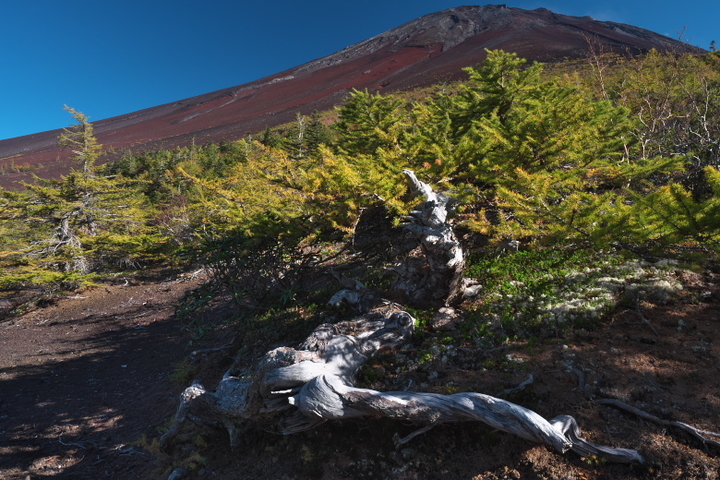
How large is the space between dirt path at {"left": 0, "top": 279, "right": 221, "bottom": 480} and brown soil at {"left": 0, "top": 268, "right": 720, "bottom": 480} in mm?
38

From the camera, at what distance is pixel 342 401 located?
4.02 m

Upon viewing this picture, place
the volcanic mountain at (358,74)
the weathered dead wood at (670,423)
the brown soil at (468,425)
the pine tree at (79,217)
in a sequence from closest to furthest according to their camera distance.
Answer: the weathered dead wood at (670,423), the brown soil at (468,425), the pine tree at (79,217), the volcanic mountain at (358,74)

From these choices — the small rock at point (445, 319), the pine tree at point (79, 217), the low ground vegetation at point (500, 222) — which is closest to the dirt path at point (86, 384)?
the low ground vegetation at point (500, 222)

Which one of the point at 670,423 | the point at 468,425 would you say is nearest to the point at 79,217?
the point at 468,425

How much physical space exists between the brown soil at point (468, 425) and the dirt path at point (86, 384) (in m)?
0.04

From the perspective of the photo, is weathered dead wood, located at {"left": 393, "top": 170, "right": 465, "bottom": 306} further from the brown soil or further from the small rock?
the brown soil

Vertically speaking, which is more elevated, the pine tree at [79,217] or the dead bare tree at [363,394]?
the pine tree at [79,217]

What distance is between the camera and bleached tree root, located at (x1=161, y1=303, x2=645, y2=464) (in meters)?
3.19

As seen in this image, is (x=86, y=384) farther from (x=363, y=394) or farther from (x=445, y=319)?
(x=445, y=319)

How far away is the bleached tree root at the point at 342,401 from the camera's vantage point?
3.19m

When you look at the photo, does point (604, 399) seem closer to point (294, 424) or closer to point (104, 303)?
point (294, 424)

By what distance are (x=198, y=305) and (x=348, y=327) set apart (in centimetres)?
376

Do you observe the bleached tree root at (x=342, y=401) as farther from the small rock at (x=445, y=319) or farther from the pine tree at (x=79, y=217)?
the pine tree at (x=79, y=217)

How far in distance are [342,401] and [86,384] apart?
7.78 meters
